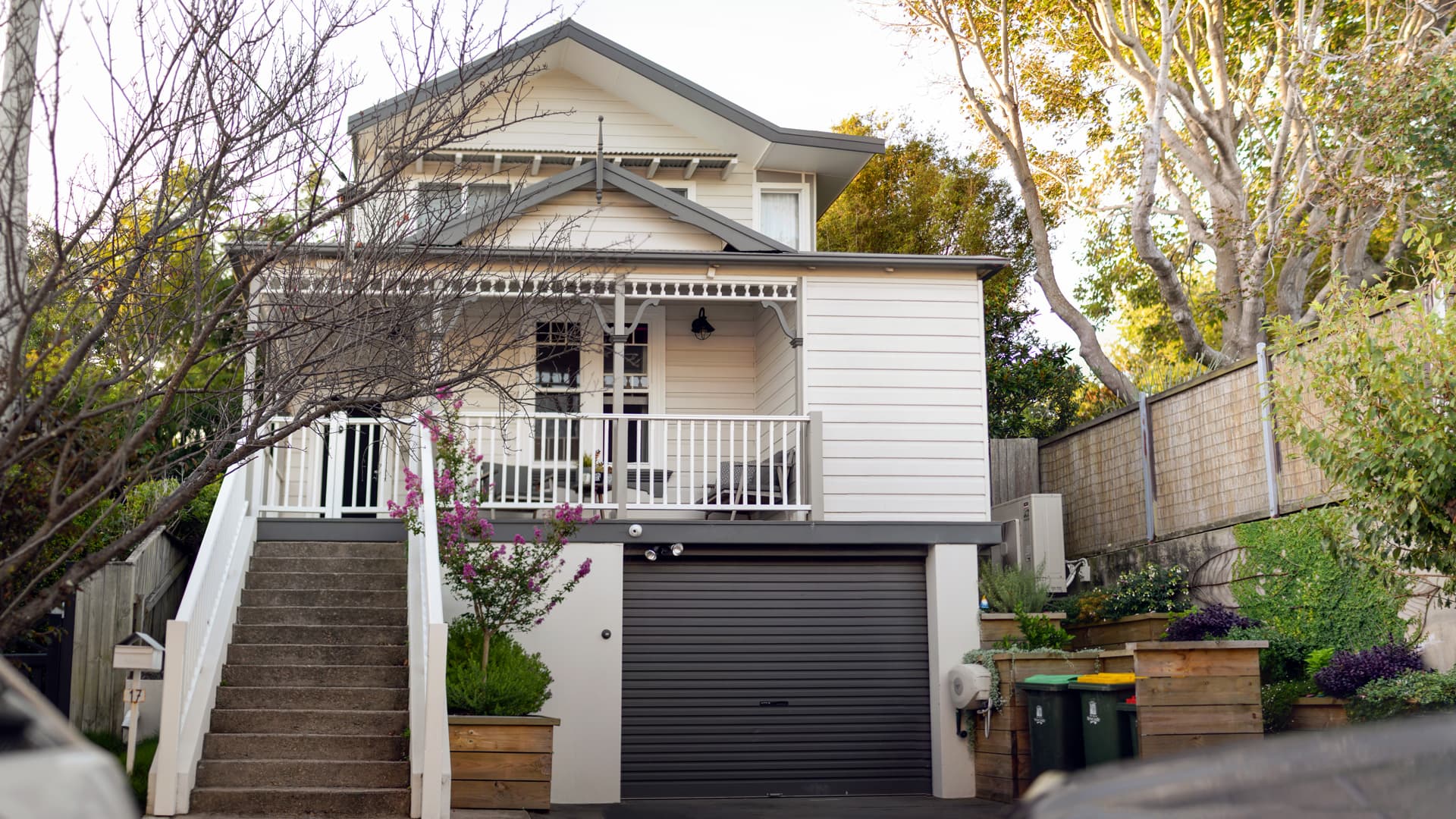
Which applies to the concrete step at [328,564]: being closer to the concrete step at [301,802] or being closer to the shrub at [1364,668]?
the concrete step at [301,802]

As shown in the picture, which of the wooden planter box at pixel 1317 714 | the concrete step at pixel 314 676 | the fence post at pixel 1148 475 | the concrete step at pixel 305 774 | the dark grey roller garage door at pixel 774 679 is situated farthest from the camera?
the fence post at pixel 1148 475

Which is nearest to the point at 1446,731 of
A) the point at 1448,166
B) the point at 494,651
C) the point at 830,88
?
the point at 494,651

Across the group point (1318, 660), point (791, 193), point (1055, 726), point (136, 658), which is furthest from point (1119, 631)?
point (136, 658)

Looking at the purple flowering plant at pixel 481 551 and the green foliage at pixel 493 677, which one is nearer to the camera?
the green foliage at pixel 493 677

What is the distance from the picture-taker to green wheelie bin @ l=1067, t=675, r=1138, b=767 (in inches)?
369

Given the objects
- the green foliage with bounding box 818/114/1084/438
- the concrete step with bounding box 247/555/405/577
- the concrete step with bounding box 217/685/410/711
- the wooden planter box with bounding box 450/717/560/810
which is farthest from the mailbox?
the green foliage with bounding box 818/114/1084/438

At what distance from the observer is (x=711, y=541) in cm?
1207

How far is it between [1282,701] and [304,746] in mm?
7056

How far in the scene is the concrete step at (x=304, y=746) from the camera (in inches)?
348

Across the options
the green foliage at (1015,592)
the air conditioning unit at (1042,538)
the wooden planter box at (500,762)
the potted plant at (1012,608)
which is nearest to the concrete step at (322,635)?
the wooden planter box at (500,762)

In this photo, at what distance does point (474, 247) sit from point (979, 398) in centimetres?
649

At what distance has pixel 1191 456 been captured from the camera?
41.9ft

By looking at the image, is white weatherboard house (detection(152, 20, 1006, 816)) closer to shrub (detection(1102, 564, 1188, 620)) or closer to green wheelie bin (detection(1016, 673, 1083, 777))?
shrub (detection(1102, 564, 1188, 620))

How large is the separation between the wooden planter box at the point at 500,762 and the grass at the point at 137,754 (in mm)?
2064
